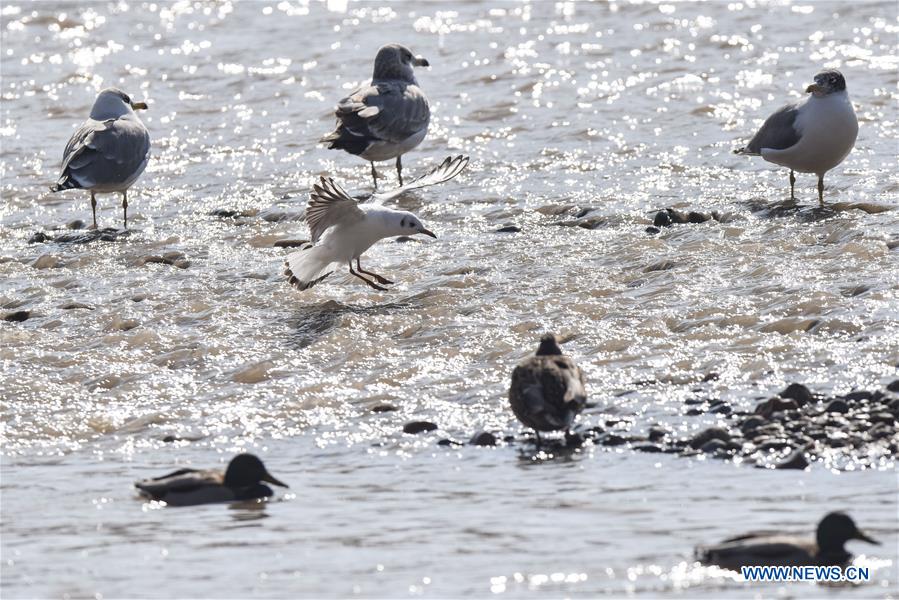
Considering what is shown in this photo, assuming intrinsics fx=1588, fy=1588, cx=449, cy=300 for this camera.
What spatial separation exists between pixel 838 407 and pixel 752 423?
49 cm

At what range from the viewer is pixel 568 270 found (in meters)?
11.5

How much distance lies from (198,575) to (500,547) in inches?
47.2

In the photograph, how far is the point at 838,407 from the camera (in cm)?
796

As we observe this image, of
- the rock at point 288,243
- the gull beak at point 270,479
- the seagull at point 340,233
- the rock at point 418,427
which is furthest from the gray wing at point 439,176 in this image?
the gull beak at point 270,479

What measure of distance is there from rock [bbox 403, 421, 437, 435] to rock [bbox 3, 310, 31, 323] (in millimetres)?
3899

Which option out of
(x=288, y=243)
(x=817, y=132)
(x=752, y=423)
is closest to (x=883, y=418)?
(x=752, y=423)

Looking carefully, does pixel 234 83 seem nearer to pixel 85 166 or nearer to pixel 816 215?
pixel 85 166

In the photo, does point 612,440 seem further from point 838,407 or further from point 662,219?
point 662,219

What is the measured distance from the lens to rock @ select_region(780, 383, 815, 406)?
809cm

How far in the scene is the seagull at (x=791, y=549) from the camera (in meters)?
5.91

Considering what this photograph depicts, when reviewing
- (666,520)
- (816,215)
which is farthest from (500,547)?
(816,215)

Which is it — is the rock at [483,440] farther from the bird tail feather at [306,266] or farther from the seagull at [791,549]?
the bird tail feather at [306,266]

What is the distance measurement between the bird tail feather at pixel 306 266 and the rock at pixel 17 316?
1.82 metres

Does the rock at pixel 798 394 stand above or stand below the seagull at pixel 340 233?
below
